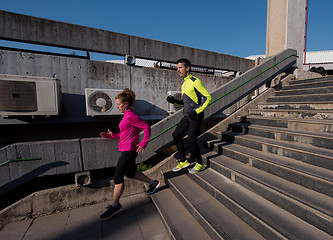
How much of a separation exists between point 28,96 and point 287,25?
9.23 meters

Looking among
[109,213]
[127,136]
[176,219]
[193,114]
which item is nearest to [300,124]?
[193,114]

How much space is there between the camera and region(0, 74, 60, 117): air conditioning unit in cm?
329

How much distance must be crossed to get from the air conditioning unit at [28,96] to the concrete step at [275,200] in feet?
13.2

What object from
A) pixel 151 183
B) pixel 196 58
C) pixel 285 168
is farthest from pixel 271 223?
pixel 196 58

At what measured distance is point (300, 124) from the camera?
318cm

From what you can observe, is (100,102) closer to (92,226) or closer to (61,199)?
(61,199)

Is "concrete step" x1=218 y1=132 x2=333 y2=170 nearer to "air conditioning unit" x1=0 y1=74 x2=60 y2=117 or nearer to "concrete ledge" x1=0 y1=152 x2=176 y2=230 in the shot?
"concrete ledge" x1=0 y1=152 x2=176 y2=230

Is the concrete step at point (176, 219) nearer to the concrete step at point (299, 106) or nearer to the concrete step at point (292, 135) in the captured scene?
the concrete step at point (292, 135)

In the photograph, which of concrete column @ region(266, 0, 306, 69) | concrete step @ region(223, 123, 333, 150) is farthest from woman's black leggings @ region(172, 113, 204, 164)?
concrete column @ region(266, 0, 306, 69)

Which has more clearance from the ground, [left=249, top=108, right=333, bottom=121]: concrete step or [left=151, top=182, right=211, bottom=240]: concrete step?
[left=249, top=108, right=333, bottom=121]: concrete step

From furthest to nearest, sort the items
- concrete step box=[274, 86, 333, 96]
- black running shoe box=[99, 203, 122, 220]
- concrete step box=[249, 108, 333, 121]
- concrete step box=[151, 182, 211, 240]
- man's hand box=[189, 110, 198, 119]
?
concrete step box=[274, 86, 333, 96]
concrete step box=[249, 108, 333, 121]
man's hand box=[189, 110, 198, 119]
black running shoe box=[99, 203, 122, 220]
concrete step box=[151, 182, 211, 240]

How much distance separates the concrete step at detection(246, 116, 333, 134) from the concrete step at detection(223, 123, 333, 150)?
160 millimetres

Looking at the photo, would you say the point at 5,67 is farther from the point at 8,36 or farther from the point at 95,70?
the point at 95,70

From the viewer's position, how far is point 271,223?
1677mm
